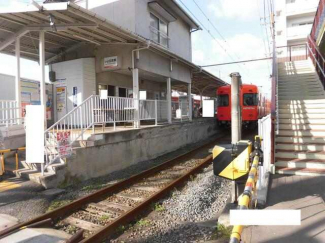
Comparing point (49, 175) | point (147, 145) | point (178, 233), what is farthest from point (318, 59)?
point (49, 175)

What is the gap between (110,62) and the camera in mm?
11438

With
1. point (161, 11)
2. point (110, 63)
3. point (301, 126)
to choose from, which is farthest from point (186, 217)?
point (161, 11)

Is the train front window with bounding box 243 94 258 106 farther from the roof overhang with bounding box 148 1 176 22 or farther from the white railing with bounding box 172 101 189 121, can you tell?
the roof overhang with bounding box 148 1 176 22

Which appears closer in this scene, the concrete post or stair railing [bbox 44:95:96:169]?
the concrete post

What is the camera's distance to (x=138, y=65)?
36.7 ft

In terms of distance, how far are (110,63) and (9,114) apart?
14.5ft

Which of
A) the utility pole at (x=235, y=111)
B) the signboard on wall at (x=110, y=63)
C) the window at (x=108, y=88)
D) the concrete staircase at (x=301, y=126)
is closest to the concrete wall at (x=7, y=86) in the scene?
the window at (x=108, y=88)

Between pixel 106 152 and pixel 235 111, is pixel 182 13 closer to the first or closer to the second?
pixel 106 152

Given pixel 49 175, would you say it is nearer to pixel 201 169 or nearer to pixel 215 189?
pixel 215 189

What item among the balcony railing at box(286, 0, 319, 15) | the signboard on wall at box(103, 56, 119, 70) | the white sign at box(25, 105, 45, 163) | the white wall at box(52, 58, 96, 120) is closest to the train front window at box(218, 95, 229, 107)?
the signboard on wall at box(103, 56, 119, 70)

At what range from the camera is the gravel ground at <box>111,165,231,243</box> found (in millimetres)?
4426

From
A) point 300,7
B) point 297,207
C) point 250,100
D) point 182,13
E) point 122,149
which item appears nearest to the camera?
point 297,207

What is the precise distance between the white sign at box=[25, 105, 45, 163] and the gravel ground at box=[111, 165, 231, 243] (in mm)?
3261

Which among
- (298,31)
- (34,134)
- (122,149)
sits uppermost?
(298,31)
